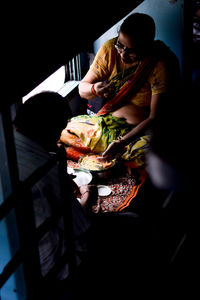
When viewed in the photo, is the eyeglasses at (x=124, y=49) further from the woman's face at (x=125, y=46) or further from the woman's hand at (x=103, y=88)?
the woman's hand at (x=103, y=88)

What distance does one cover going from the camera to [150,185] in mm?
3352

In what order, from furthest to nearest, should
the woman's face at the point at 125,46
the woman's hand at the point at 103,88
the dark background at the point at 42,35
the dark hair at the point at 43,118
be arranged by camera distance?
the woman's hand at the point at 103,88 < the woman's face at the point at 125,46 < the dark hair at the point at 43,118 < the dark background at the point at 42,35

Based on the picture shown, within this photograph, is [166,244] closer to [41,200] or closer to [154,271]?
[154,271]

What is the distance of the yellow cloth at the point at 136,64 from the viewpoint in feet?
10.9

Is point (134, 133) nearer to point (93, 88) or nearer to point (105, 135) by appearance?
point (105, 135)

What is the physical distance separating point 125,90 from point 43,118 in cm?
165

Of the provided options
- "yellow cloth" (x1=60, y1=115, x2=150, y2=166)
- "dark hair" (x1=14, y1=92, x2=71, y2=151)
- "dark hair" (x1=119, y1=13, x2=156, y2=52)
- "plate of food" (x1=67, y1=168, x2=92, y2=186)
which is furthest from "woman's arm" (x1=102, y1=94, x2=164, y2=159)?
"dark hair" (x1=14, y1=92, x2=71, y2=151)

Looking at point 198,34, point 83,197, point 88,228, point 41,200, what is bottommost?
point 83,197

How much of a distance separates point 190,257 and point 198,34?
3956 millimetres

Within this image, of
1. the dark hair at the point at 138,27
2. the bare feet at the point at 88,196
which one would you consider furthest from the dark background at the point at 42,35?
the bare feet at the point at 88,196

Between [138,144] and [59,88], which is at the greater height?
[59,88]

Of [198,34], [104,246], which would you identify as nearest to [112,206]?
[104,246]

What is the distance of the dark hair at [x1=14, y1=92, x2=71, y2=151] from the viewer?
1.92 meters

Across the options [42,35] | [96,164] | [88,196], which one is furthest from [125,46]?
[42,35]
